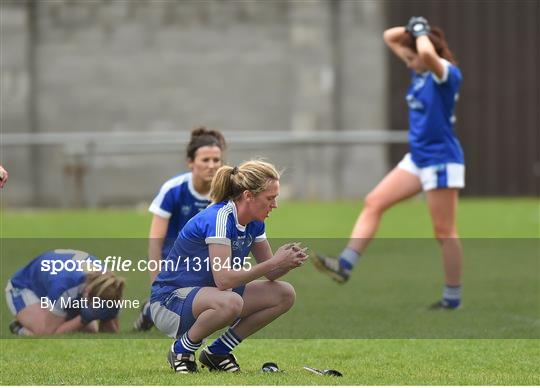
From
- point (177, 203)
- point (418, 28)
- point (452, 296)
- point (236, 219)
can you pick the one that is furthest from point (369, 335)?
point (418, 28)

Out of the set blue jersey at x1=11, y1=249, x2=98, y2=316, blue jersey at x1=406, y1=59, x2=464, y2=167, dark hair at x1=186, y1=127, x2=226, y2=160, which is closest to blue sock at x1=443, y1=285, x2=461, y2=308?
blue jersey at x1=406, y1=59, x2=464, y2=167

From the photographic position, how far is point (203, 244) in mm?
6004

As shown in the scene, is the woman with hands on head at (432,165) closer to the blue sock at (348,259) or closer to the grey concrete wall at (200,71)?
the blue sock at (348,259)

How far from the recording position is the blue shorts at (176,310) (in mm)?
6031

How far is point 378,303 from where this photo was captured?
363 inches

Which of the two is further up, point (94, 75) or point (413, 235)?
point (94, 75)

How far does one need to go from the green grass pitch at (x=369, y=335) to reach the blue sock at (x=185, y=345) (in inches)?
5.2

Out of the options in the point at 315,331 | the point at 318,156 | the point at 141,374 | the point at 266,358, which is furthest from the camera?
the point at 318,156

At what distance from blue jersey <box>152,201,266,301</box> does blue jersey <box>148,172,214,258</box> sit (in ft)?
5.72

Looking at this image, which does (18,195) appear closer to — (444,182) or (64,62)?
(64,62)

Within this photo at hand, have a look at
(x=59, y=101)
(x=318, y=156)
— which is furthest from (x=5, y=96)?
(x=318, y=156)

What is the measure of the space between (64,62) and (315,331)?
16.0m

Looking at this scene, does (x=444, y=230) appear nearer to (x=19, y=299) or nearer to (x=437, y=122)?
(x=437, y=122)

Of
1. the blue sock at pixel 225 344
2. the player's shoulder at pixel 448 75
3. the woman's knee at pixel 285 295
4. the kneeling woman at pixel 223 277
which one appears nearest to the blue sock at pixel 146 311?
the kneeling woman at pixel 223 277
